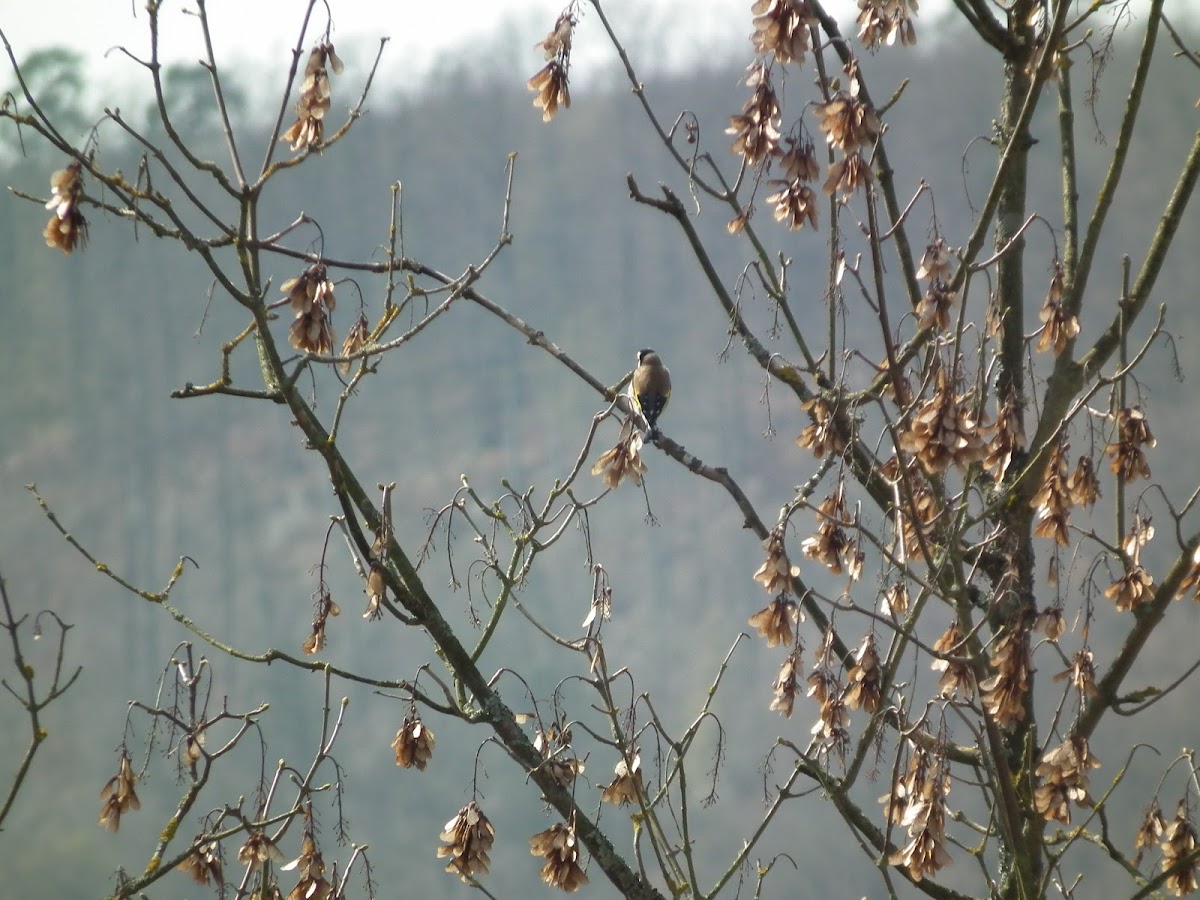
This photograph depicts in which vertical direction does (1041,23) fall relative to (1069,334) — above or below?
above

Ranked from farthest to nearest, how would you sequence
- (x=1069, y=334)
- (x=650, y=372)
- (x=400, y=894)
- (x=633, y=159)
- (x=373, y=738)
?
(x=633, y=159) < (x=373, y=738) < (x=400, y=894) < (x=650, y=372) < (x=1069, y=334)

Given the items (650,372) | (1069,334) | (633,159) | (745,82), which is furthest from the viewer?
(633,159)

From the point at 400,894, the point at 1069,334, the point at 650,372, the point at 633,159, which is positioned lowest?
the point at 1069,334

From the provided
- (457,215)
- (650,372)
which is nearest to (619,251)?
(457,215)

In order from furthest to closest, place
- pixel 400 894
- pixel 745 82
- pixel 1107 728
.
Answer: pixel 400 894 → pixel 1107 728 → pixel 745 82

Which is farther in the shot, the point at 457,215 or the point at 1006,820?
the point at 457,215

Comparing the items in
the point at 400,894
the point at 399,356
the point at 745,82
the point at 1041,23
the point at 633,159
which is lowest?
the point at 745,82

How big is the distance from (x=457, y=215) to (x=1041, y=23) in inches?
526

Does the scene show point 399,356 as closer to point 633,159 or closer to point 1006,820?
point 633,159

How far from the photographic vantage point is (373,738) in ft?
41.2

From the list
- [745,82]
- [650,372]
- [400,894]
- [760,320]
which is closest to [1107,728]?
[760,320]

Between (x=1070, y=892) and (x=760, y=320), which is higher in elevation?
(x=760, y=320)

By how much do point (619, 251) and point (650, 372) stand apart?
10695 millimetres

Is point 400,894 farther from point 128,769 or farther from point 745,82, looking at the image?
point 745,82
